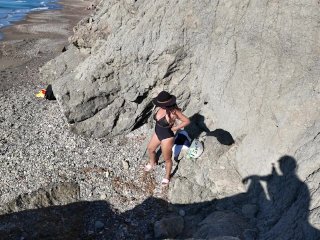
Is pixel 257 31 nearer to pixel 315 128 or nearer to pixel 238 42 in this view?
pixel 238 42

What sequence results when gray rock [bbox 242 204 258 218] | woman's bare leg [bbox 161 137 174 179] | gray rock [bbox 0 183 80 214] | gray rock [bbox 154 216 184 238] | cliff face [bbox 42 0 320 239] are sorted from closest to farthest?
cliff face [bbox 42 0 320 239] < gray rock [bbox 242 204 258 218] < gray rock [bbox 154 216 184 238] < gray rock [bbox 0 183 80 214] < woman's bare leg [bbox 161 137 174 179]

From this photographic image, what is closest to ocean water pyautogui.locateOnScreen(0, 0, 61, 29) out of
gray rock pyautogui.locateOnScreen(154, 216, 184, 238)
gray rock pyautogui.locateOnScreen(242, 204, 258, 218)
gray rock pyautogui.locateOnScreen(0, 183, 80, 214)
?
gray rock pyautogui.locateOnScreen(0, 183, 80, 214)

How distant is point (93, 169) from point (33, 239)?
3124mm

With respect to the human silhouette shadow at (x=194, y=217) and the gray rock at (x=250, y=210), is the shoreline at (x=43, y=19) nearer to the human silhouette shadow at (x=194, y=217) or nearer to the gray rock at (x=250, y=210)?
the human silhouette shadow at (x=194, y=217)

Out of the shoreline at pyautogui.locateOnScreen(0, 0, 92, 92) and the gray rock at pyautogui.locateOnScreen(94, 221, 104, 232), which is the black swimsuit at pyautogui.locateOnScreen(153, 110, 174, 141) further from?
the shoreline at pyautogui.locateOnScreen(0, 0, 92, 92)

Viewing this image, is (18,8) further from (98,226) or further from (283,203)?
(283,203)

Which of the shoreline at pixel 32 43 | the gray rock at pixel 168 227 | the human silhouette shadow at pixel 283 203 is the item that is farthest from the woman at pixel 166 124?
the shoreline at pixel 32 43

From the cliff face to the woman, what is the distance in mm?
906

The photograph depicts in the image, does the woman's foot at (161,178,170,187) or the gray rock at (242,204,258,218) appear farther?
the woman's foot at (161,178,170,187)

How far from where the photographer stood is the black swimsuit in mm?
10797

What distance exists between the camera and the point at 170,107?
33.8 feet

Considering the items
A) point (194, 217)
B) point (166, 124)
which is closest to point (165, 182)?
point (194, 217)

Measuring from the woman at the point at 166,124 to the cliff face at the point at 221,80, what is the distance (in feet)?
2.97

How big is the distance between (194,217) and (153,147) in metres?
2.55
